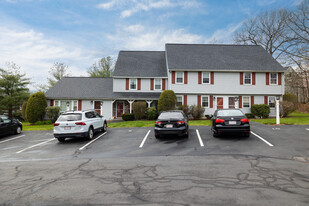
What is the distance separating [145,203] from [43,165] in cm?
458

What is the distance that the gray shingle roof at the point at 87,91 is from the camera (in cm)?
2233

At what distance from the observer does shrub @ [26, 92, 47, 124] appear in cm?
1992

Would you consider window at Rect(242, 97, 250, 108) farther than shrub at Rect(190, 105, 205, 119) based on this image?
Yes

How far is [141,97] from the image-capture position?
859 inches

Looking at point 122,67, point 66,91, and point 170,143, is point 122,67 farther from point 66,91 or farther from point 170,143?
point 170,143

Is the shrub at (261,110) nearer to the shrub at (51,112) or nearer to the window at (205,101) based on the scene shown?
the window at (205,101)

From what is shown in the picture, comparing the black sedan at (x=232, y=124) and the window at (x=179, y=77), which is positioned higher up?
the window at (x=179, y=77)

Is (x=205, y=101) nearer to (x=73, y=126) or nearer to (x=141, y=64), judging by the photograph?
(x=141, y=64)

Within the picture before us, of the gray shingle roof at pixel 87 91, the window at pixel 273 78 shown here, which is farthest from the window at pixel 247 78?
the gray shingle roof at pixel 87 91

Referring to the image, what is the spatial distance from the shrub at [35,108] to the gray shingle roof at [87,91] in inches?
67.2

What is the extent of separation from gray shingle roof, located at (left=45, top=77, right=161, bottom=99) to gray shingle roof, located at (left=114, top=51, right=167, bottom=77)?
8.50 ft

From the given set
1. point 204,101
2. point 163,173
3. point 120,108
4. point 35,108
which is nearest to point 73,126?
point 163,173

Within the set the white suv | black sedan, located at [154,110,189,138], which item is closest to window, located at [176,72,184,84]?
black sedan, located at [154,110,189,138]

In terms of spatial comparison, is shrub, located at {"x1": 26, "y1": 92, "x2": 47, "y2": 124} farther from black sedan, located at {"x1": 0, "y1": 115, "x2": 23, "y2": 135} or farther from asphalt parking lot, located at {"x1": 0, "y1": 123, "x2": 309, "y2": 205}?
asphalt parking lot, located at {"x1": 0, "y1": 123, "x2": 309, "y2": 205}
